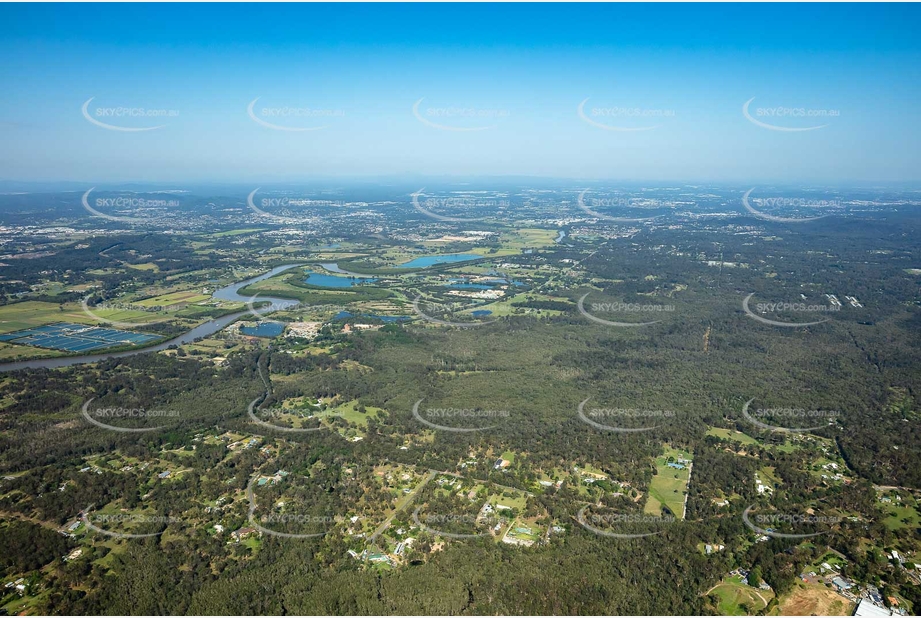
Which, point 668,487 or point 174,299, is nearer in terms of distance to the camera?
point 668,487

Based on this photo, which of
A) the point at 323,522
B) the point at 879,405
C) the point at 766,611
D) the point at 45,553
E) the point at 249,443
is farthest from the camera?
the point at 879,405

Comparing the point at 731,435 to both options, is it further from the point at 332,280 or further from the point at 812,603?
the point at 332,280

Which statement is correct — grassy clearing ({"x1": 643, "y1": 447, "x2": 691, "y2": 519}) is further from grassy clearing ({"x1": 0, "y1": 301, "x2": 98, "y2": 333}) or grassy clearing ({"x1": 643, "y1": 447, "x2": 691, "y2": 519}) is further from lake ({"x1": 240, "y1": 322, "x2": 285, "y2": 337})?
grassy clearing ({"x1": 0, "y1": 301, "x2": 98, "y2": 333})

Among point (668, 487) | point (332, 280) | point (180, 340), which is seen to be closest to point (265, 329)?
point (180, 340)

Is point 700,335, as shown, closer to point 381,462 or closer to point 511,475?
point 511,475

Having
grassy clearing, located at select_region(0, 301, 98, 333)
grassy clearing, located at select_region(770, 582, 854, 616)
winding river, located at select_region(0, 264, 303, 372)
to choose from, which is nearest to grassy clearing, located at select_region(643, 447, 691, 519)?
grassy clearing, located at select_region(770, 582, 854, 616)

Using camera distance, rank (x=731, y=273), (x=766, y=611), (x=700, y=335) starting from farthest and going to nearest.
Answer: (x=731, y=273) < (x=700, y=335) < (x=766, y=611)

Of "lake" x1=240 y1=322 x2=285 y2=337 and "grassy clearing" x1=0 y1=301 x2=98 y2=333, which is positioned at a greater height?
"grassy clearing" x1=0 y1=301 x2=98 y2=333

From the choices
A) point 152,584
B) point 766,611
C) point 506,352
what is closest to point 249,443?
point 152,584

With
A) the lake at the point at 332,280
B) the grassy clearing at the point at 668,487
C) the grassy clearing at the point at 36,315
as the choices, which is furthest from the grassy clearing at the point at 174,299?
the grassy clearing at the point at 668,487

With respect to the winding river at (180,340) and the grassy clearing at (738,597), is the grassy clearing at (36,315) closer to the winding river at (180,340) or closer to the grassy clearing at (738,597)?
the winding river at (180,340)

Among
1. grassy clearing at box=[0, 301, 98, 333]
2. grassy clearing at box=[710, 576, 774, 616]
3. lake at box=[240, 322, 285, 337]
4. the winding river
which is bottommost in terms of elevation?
grassy clearing at box=[710, 576, 774, 616]
